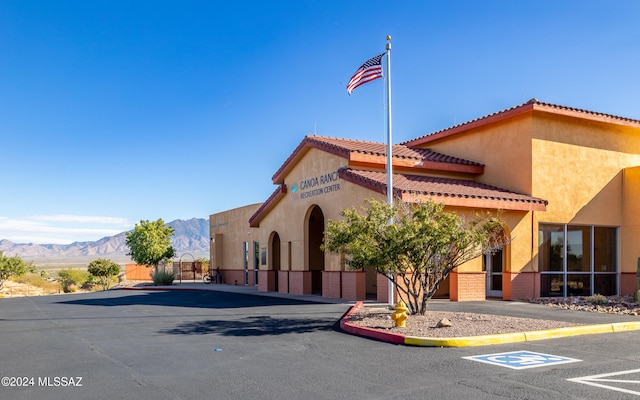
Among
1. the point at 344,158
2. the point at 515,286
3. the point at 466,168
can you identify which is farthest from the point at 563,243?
the point at 344,158

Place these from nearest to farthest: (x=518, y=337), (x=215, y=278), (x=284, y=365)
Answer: (x=284, y=365) → (x=518, y=337) → (x=215, y=278)

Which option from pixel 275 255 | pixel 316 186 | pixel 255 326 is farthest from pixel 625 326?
pixel 275 255

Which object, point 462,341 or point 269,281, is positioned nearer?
point 462,341

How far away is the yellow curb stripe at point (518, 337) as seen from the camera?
10.7 metres

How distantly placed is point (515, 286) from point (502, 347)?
10.1 meters

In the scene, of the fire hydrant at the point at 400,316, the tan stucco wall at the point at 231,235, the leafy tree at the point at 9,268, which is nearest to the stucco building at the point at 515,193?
the fire hydrant at the point at 400,316

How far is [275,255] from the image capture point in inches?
1063

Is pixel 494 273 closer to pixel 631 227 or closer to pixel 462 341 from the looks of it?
pixel 631 227

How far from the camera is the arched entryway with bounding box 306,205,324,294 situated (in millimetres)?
24844

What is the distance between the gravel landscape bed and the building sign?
20.6 ft

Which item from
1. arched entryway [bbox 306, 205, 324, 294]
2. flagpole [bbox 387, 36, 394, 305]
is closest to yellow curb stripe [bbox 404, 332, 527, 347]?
flagpole [bbox 387, 36, 394, 305]

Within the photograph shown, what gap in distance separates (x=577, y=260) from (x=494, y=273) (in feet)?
11.2

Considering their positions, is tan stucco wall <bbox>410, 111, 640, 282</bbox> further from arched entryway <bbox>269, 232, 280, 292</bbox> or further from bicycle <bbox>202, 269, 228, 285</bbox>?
bicycle <bbox>202, 269, 228, 285</bbox>

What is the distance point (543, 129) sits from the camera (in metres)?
21.1
